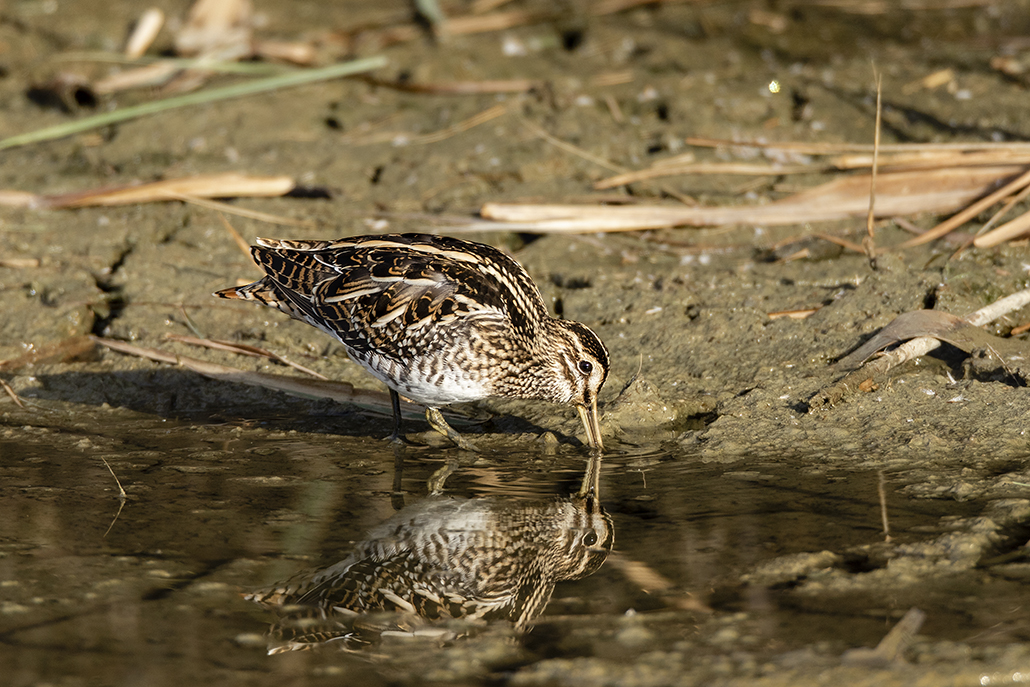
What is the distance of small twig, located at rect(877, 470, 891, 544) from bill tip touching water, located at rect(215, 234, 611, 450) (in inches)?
45.8

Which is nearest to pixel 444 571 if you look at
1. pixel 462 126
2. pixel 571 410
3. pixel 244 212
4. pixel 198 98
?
pixel 571 410

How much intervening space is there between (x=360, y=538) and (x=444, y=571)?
38cm

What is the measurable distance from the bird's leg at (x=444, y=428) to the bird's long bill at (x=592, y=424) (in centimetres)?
49

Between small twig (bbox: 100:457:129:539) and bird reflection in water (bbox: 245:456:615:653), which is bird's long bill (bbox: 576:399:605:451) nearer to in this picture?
bird reflection in water (bbox: 245:456:615:653)

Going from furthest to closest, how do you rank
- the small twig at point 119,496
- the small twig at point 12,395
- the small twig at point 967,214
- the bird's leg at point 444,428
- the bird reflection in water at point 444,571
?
the small twig at point 967,214 < the small twig at point 12,395 < the bird's leg at point 444,428 < the small twig at point 119,496 < the bird reflection in water at point 444,571

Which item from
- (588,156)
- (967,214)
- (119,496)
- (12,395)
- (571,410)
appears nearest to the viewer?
(119,496)

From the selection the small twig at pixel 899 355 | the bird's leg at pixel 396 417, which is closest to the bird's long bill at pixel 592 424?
the bird's leg at pixel 396 417

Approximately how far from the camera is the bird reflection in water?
10.8 ft

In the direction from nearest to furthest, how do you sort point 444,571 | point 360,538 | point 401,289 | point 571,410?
point 444,571 < point 360,538 < point 401,289 < point 571,410

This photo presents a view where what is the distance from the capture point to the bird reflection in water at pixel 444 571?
328 cm

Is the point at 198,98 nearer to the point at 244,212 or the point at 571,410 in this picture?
the point at 244,212

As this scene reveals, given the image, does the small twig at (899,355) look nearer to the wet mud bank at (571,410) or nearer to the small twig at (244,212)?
the wet mud bank at (571,410)

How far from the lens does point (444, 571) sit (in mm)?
3635

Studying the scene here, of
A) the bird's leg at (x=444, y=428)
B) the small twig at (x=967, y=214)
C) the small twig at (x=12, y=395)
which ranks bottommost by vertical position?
the bird's leg at (x=444, y=428)
